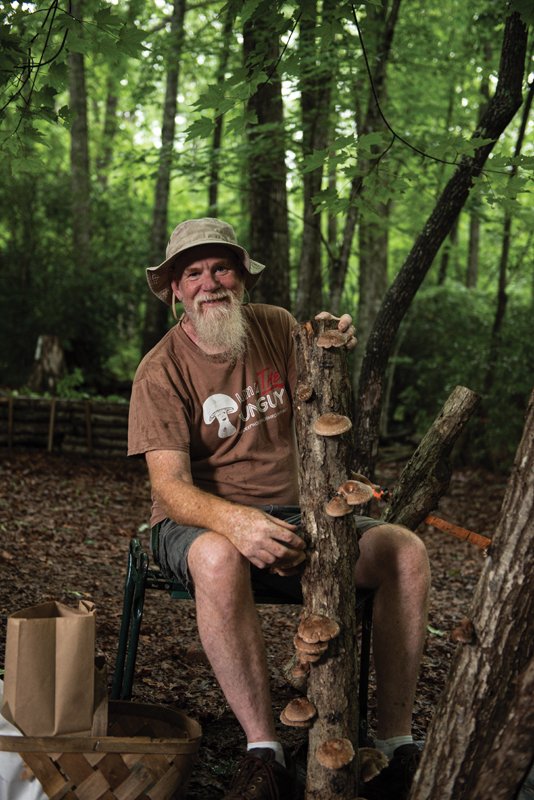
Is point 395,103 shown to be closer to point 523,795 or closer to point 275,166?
point 275,166

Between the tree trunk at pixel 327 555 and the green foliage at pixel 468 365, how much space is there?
22.2ft

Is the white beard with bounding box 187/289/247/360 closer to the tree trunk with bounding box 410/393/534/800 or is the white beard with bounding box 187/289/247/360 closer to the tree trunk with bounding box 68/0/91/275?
the tree trunk with bounding box 410/393/534/800

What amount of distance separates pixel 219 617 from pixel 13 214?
10.2m

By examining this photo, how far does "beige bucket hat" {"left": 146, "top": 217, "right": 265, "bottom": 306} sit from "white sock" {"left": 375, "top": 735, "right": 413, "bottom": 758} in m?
1.89

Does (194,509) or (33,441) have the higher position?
(194,509)

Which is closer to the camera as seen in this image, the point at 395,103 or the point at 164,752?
the point at 164,752

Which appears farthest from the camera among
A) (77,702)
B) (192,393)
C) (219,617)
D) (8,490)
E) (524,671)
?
(8,490)

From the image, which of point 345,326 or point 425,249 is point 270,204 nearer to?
point 425,249

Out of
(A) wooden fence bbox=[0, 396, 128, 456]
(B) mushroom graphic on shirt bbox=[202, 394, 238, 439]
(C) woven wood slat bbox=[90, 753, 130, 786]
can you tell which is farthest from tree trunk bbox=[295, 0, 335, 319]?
(C) woven wood slat bbox=[90, 753, 130, 786]

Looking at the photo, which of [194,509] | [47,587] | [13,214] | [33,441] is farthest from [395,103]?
[194,509]

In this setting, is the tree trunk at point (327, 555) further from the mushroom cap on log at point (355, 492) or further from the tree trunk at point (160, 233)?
the tree trunk at point (160, 233)

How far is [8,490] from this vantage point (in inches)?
288

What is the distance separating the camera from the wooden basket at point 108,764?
2162 mm

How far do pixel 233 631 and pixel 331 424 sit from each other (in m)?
0.71
